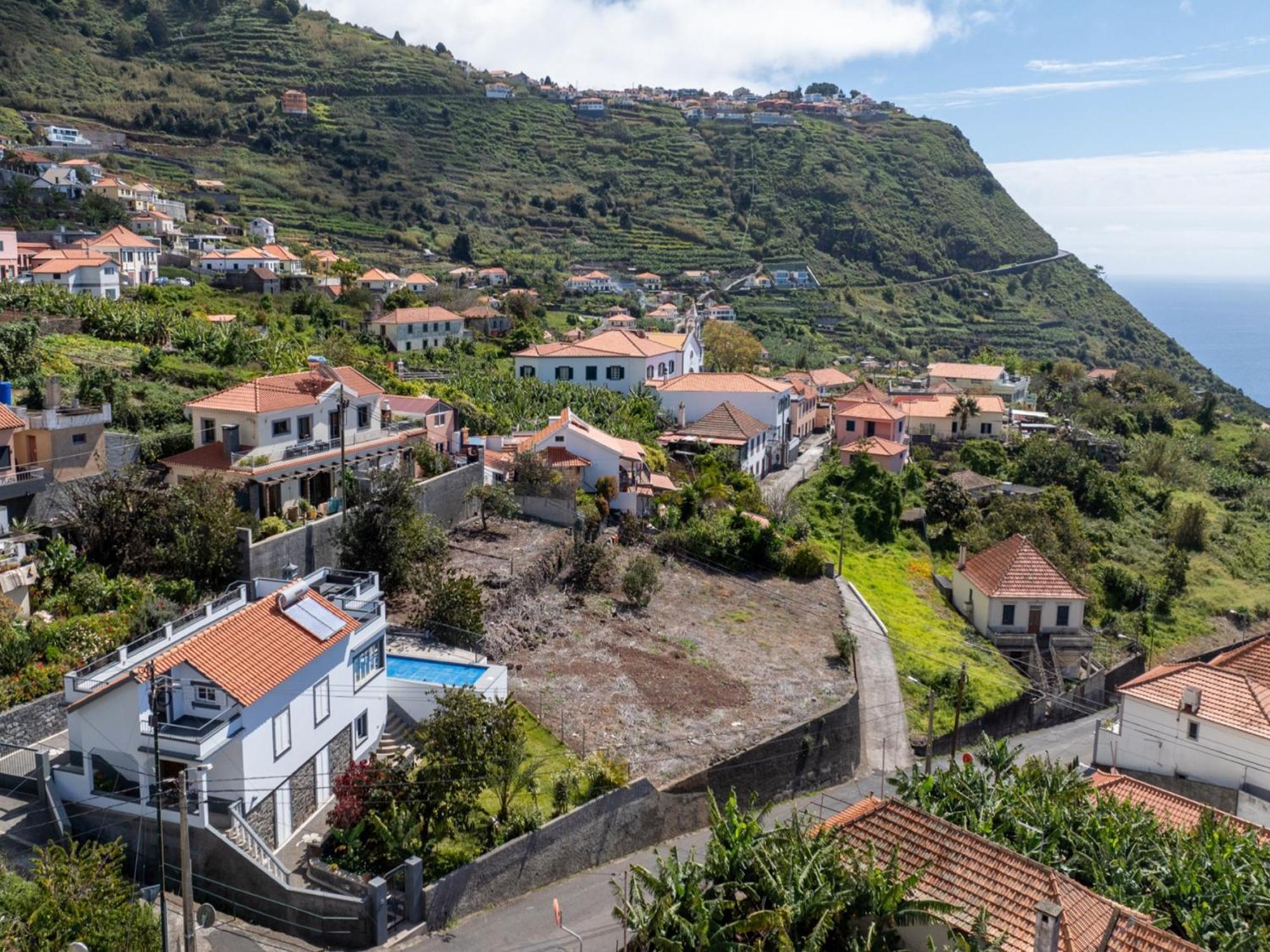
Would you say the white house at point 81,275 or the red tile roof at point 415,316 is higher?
the white house at point 81,275

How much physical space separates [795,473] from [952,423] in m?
17.2

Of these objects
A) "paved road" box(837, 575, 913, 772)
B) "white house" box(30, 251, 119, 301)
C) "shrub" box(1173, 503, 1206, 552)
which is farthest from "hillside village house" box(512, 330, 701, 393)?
"shrub" box(1173, 503, 1206, 552)

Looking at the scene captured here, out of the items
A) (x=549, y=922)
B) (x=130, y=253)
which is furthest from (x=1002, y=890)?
(x=130, y=253)

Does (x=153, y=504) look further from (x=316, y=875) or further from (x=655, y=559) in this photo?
(x=655, y=559)

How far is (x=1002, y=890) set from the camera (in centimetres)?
1775

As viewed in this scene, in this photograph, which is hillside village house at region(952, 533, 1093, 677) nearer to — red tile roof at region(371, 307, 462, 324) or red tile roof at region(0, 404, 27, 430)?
red tile roof at region(0, 404, 27, 430)

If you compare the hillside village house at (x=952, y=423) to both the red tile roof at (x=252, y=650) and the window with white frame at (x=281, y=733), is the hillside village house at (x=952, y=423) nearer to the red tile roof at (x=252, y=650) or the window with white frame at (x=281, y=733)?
the red tile roof at (x=252, y=650)

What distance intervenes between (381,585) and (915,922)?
64.2 ft

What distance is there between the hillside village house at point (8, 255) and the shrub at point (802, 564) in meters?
52.5

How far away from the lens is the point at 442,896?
21.1m

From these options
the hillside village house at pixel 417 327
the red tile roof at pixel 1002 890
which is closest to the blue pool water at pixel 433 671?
the red tile roof at pixel 1002 890

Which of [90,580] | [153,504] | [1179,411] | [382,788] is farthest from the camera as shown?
[1179,411]

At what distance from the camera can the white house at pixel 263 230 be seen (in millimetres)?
108812

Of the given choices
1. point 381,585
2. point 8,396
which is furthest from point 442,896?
point 8,396
